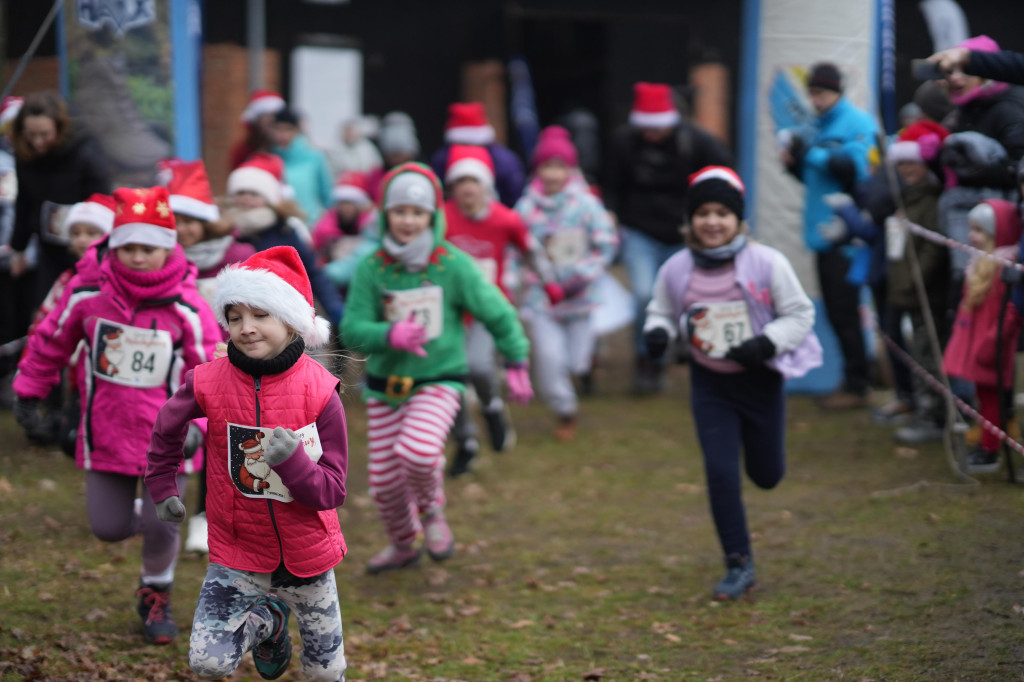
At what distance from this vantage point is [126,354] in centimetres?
513

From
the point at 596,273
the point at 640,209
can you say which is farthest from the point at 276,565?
the point at 640,209

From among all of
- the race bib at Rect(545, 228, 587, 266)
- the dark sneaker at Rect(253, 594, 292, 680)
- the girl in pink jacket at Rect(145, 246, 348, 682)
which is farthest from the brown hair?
the dark sneaker at Rect(253, 594, 292, 680)

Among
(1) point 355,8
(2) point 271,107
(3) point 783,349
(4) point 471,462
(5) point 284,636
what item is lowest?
(4) point 471,462

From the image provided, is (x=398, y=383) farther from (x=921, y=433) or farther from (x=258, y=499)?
(x=921, y=433)

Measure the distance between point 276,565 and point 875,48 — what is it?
8071 millimetres

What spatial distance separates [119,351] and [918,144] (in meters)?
5.46

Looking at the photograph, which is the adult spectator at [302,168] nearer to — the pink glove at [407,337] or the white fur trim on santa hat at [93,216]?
the white fur trim on santa hat at [93,216]

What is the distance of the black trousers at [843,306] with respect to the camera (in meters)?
9.70

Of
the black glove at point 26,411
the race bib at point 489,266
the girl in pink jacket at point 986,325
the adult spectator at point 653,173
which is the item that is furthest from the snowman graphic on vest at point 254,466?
the adult spectator at point 653,173

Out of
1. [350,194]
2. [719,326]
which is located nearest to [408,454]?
[719,326]

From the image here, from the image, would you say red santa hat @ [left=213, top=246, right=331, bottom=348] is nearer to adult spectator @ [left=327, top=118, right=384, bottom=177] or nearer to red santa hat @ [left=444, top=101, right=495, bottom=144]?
red santa hat @ [left=444, top=101, right=495, bottom=144]

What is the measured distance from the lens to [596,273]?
9.84 metres

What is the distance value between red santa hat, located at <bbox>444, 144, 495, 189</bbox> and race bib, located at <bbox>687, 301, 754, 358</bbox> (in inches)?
125

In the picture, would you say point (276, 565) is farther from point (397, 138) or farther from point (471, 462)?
point (397, 138)
